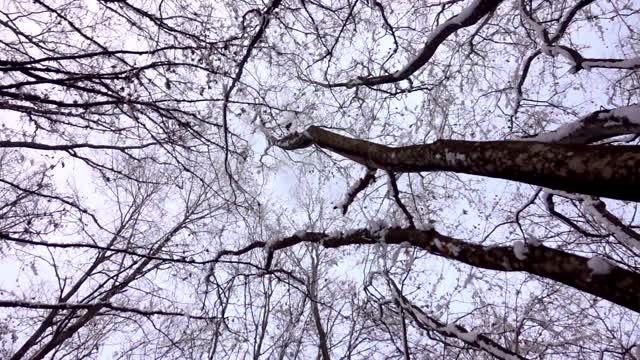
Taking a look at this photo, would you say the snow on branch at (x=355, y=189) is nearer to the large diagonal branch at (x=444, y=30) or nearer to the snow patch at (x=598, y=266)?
the large diagonal branch at (x=444, y=30)

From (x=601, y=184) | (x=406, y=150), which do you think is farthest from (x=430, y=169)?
(x=601, y=184)

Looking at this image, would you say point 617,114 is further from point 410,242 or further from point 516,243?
point 410,242

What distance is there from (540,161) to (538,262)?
0.70 m

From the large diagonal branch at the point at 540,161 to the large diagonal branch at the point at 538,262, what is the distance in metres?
0.47

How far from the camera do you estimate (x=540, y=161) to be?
5.25 ft

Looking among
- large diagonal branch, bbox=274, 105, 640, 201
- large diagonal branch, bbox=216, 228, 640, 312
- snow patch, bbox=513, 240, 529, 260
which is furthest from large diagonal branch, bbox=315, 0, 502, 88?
snow patch, bbox=513, 240, 529, 260

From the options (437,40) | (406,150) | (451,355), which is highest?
(437,40)

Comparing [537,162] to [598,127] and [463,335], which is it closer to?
[598,127]

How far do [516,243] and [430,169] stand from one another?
63cm

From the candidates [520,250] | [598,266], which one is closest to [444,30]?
[520,250]

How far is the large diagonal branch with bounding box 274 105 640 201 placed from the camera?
4.51 ft

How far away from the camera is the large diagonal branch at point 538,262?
1.72 m

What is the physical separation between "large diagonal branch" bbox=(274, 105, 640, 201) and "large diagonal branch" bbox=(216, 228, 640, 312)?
1.54ft

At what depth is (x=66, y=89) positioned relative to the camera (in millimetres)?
3957
